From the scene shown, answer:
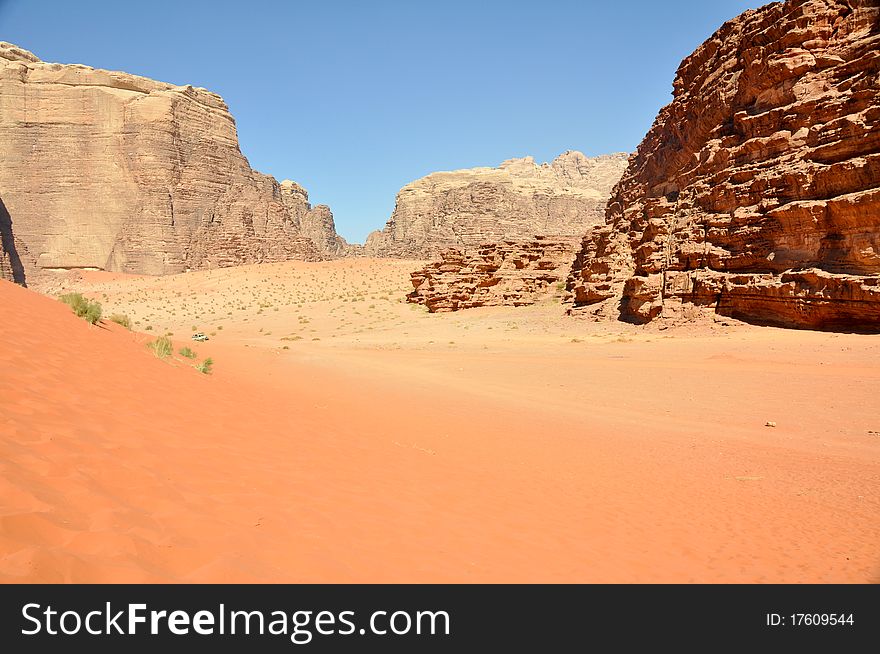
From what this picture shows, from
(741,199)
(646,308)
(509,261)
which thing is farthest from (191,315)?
(741,199)

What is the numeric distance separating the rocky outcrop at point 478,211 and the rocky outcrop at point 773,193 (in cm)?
4025

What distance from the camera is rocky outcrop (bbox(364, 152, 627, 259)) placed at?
81.6m

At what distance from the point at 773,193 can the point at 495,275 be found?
20.8 metres

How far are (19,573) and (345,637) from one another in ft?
4.81

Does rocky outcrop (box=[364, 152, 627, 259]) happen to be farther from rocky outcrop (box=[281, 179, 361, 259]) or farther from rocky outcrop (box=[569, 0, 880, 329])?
rocky outcrop (box=[569, 0, 880, 329])

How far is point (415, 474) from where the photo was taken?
536 cm

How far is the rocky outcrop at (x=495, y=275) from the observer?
38.2 m

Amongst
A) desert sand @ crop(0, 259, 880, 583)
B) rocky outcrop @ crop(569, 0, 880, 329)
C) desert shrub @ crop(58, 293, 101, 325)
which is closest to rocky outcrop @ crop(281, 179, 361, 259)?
rocky outcrop @ crop(569, 0, 880, 329)

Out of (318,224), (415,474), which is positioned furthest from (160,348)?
(318,224)

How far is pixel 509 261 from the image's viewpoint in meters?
40.6

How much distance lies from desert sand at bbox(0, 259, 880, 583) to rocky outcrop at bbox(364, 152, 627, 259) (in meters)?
57.3

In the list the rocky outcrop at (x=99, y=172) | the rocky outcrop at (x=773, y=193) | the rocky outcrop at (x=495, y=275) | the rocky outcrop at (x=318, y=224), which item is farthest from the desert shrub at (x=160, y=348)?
the rocky outcrop at (x=318, y=224)

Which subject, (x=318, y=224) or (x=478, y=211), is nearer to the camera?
(x=478, y=211)

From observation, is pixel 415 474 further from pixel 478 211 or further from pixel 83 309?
pixel 478 211
